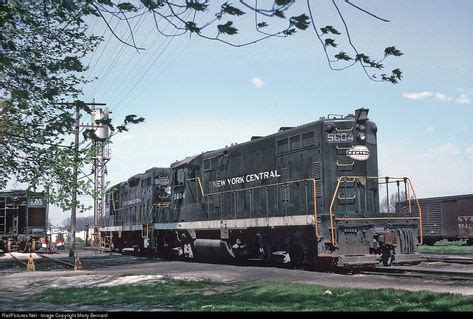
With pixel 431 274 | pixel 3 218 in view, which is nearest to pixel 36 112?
pixel 431 274

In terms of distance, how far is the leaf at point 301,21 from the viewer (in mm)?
5234

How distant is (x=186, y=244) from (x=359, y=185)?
9.58 meters

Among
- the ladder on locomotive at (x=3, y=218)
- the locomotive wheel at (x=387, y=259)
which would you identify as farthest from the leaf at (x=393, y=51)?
the ladder on locomotive at (x=3, y=218)

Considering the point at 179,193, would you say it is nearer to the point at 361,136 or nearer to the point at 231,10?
the point at 361,136

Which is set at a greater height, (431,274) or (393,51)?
(393,51)

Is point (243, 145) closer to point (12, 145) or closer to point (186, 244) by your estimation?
point (186, 244)

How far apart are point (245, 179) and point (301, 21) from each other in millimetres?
14528

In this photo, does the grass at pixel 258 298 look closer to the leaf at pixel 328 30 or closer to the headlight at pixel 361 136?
the leaf at pixel 328 30

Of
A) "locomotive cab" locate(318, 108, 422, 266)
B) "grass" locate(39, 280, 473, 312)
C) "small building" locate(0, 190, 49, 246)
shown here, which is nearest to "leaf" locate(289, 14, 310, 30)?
"grass" locate(39, 280, 473, 312)

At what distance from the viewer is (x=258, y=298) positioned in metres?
10.3

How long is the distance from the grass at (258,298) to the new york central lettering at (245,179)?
6284mm

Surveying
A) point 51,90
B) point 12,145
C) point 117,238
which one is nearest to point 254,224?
point 12,145

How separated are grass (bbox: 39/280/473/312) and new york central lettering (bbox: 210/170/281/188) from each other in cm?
628

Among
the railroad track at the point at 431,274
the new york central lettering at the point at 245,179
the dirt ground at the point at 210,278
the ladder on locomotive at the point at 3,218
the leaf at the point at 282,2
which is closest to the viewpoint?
the leaf at the point at 282,2
